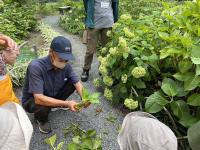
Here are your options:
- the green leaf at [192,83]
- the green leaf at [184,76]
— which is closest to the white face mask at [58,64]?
the green leaf at [184,76]

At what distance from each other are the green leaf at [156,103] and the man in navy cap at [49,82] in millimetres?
754

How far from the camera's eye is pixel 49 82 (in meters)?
3.66

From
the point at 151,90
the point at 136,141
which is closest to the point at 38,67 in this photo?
the point at 151,90

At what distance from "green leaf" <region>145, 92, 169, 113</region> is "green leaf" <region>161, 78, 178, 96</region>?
0.10 metres

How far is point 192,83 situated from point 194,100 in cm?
17

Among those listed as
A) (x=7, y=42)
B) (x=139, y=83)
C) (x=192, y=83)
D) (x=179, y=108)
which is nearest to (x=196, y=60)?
(x=192, y=83)

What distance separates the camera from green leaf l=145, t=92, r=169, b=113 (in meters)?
3.24

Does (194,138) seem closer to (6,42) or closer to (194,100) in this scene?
(194,100)

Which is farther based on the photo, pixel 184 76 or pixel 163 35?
pixel 163 35

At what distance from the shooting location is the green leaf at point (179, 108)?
10.6ft

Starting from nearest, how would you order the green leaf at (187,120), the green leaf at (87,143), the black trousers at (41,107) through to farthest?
the green leaf at (87,143) → the green leaf at (187,120) → the black trousers at (41,107)

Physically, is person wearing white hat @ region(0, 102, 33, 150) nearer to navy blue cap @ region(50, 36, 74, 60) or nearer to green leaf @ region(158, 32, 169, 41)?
navy blue cap @ region(50, 36, 74, 60)

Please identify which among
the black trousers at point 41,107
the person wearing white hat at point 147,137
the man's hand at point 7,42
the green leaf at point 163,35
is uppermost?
the man's hand at point 7,42

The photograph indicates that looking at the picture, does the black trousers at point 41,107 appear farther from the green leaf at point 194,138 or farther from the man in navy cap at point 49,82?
the green leaf at point 194,138
